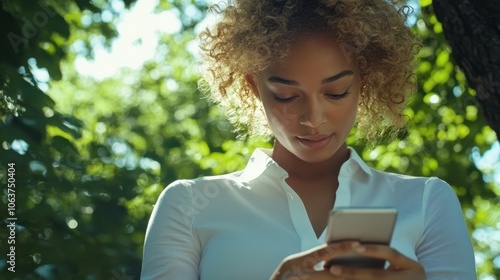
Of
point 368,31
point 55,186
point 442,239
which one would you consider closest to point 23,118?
point 55,186

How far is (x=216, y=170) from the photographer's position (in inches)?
223

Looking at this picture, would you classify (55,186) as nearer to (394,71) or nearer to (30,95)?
(30,95)

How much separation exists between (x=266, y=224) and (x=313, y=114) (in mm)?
348

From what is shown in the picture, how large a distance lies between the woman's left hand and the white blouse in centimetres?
38

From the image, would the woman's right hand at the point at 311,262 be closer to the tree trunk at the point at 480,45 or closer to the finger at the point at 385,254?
the finger at the point at 385,254

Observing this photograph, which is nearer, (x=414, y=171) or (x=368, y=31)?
(x=368, y=31)

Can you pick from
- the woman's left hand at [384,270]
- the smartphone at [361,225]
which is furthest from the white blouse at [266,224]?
the smartphone at [361,225]

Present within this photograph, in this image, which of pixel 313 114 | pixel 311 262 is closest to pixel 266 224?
pixel 313 114

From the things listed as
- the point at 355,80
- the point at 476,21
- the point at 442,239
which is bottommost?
the point at 442,239

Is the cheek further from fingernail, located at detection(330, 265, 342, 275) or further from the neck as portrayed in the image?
fingernail, located at detection(330, 265, 342, 275)

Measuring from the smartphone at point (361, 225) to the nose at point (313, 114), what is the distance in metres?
0.65

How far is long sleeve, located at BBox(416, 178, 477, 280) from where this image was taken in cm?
250

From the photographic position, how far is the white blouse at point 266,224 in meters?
2.50

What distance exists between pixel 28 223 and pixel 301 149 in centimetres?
212
